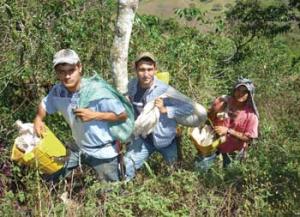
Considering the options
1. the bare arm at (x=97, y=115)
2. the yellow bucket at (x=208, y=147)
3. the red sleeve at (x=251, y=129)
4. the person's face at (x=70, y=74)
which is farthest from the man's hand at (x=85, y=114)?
the red sleeve at (x=251, y=129)

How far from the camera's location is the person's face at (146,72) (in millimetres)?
4402

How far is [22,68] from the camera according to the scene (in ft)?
18.6

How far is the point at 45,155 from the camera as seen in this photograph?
4250 millimetres

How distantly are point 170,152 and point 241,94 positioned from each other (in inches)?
29.4

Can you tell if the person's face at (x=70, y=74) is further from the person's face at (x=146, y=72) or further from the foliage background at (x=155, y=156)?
the foliage background at (x=155, y=156)

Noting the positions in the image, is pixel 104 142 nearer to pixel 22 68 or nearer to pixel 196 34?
pixel 22 68

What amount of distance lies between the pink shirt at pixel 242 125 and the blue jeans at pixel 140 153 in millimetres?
456

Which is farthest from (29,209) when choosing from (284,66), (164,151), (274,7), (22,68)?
(284,66)

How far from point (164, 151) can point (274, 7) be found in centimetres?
625

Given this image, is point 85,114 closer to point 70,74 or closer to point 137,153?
point 70,74

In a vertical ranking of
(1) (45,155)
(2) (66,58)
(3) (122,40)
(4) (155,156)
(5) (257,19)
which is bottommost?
(4) (155,156)

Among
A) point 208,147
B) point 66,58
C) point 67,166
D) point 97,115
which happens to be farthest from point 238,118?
point 66,58

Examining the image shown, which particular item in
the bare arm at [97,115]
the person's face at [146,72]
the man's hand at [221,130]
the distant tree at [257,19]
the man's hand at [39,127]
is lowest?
the man's hand at [221,130]

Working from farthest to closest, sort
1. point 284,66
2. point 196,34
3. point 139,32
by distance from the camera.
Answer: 1. point 284,66
2. point 196,34
3. point 139,32
